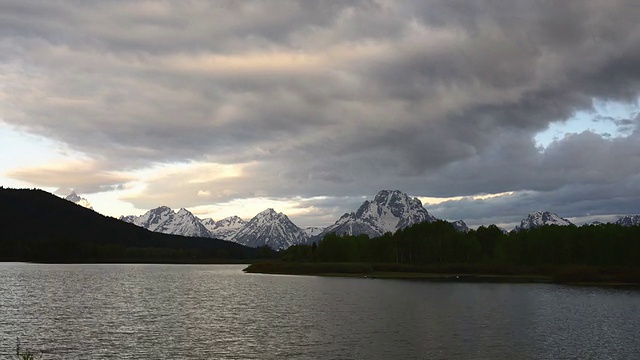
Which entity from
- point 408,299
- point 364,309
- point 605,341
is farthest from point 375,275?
point 605,341

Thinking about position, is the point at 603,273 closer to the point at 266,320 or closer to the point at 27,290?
the point at 266,320

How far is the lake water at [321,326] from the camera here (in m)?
53.4

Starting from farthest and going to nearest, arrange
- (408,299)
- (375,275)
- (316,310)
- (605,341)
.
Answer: (375,275)
(408,299)
(316,310)
(605,341)

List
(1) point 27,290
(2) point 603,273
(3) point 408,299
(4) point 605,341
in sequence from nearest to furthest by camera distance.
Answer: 1. (4) point 605,341
2. (3) point 408,299
3. (1) point 27,290
4. (2) point 603,273

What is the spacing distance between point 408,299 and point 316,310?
25.8 meters

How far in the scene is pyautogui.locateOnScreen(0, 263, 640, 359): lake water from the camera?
175ft

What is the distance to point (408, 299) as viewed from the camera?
10725 cm

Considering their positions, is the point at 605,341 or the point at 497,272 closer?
the point at 605,341

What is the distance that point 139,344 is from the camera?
56406mm

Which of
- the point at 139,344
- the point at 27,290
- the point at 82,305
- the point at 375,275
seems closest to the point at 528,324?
the point at 139,344

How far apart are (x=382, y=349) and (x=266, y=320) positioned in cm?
2547

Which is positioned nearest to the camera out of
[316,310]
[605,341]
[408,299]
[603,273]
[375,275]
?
[605,341]

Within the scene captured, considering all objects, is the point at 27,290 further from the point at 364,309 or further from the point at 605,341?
the point at 605,341

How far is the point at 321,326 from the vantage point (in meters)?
70.1
